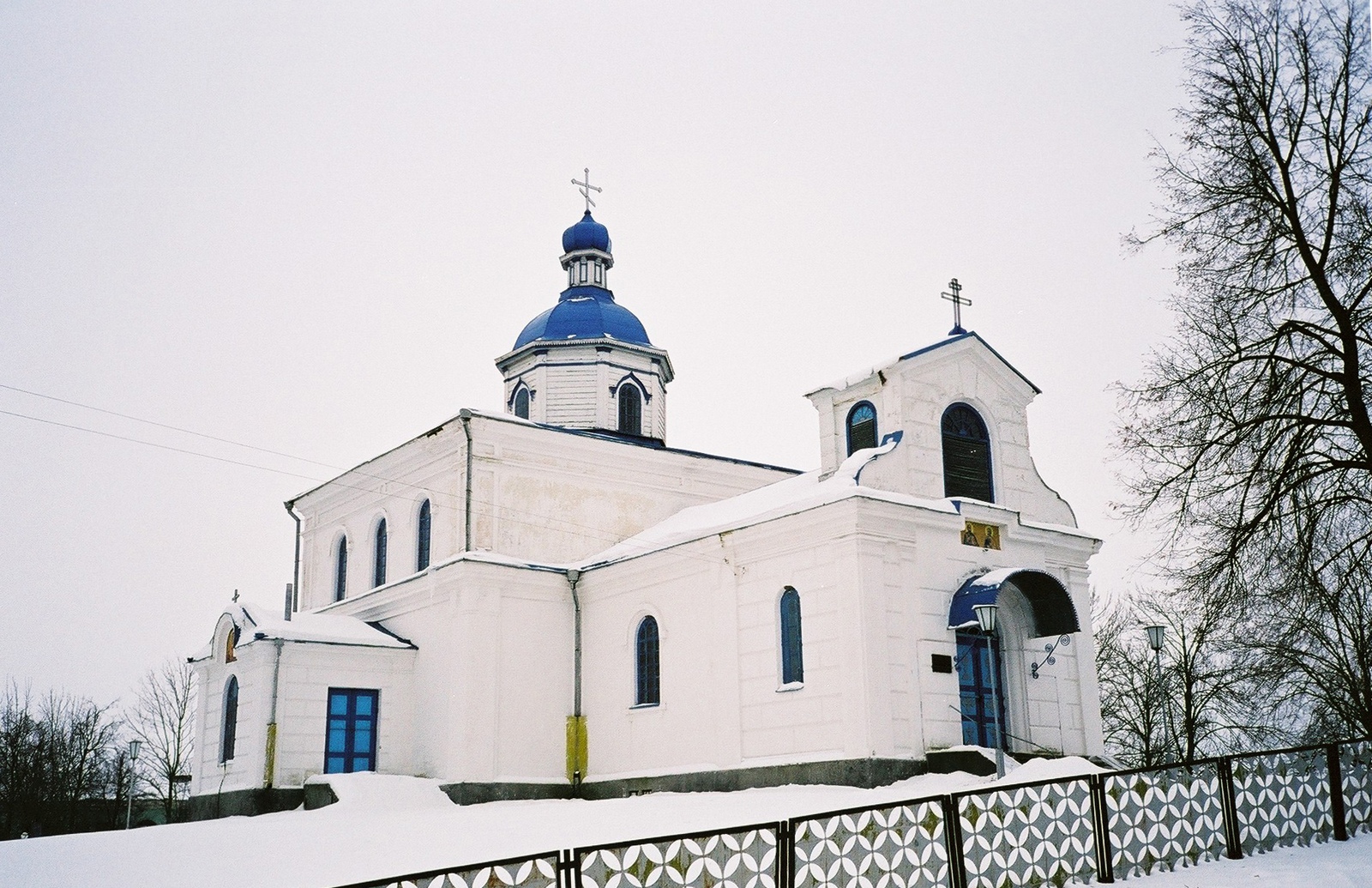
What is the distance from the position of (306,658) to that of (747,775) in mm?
9107

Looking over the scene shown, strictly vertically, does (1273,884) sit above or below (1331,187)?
below

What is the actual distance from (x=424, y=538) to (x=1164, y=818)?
1762 centimetres

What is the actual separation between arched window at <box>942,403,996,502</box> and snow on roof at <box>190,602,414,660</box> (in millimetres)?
11212

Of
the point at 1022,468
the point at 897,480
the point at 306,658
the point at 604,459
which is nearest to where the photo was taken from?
the point at 897,480

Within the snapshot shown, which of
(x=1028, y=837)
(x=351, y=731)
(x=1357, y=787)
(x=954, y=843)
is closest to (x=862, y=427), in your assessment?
(x=1357, y=787)

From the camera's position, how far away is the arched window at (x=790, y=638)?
19641 mm

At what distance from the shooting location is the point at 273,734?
22.8 meters

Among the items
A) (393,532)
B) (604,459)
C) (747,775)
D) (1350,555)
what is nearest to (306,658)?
(393,532)

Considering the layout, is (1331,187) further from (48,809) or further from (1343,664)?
(48,809)

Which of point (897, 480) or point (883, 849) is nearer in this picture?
point (883, 849)

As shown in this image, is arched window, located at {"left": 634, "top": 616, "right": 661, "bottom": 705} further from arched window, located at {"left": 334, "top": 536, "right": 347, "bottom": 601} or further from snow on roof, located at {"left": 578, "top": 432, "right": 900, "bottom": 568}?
arched window, located at {"left": 334, "top": 536, "right": 347, "bottom": 601}

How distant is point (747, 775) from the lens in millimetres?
19672

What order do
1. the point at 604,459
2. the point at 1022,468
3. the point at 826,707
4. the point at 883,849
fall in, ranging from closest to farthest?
the point at 883,849, the point at 826,707, the point at 1022,468, the point at 604,459

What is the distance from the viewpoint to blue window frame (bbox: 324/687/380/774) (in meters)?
23.5
